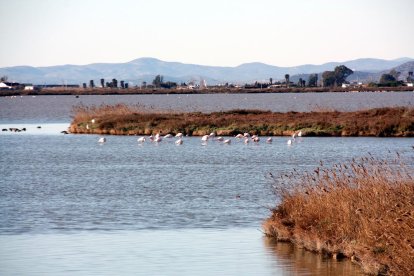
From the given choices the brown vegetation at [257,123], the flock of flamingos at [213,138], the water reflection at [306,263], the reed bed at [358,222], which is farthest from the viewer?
the brown vegetation at [257,123]

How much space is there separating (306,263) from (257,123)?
46.5 metres

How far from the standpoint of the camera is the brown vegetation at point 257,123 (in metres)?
61.2

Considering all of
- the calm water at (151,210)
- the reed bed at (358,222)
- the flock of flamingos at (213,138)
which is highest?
the reed bed at (358,222)

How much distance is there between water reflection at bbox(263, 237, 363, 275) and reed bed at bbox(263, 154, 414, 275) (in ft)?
0.62

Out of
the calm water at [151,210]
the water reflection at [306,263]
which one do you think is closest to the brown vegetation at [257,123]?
the calm water at [151,210]

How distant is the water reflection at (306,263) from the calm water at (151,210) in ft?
0.08

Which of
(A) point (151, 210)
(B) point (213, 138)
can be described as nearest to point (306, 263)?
(A) point (151, 210)

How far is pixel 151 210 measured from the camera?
28.2 m

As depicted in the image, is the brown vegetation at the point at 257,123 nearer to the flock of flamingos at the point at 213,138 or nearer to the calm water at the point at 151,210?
the flock of flamingos at the point at 213,138

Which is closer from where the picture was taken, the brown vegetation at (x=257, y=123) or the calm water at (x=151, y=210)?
the calm water at (x=151, y=210)

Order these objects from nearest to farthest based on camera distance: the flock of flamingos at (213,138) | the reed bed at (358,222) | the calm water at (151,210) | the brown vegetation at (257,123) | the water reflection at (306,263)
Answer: the reed bed at (358,222), the water reflection at (306,263), the calm water at (151,210), the flock of flamingos at (213,138), the brown vegetation at (257,123)

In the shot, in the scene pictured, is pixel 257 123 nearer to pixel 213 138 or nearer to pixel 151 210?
pixel 213 138

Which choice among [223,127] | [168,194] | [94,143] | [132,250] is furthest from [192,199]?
[223,127]

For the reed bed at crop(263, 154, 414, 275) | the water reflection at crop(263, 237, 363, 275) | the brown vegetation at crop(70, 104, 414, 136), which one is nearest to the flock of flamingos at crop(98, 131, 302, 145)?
the brown vegetation at crop(70, 104, 414, 136)
